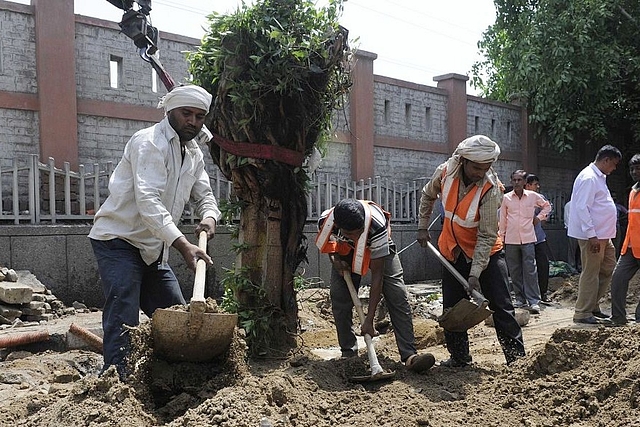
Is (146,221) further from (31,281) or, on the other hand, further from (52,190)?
(52,190)

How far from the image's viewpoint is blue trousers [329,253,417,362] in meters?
4.35

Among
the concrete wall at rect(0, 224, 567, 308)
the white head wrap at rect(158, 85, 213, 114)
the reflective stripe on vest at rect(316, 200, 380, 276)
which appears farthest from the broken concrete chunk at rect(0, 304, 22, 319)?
the white head wrap at rect(158, 85, 213, 114)

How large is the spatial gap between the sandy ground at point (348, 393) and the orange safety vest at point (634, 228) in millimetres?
2765

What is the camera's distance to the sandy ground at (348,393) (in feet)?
9.61

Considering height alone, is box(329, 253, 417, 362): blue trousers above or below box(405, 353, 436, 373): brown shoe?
above

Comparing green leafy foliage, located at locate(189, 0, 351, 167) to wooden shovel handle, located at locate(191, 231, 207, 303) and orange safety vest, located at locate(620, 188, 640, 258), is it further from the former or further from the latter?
orange safety vest, located at locate(620, 188, 640, 258)

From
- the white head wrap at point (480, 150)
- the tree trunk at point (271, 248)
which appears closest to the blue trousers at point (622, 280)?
the white head wrap at point (480, 150)

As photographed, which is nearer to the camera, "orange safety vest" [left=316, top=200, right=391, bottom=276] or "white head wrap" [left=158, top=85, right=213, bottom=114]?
"white head wrap" [left=158, top=85, right=213, bottom=114]

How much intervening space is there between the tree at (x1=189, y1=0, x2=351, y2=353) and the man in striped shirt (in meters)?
0.39

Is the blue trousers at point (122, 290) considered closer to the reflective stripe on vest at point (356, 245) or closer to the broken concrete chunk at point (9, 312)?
the reflective stripe on vest at point (356, 245)

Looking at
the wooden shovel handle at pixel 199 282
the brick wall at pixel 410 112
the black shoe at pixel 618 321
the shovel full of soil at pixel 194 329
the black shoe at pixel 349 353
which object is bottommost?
the black shoe at pixel 618 321

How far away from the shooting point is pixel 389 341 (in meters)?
5.87

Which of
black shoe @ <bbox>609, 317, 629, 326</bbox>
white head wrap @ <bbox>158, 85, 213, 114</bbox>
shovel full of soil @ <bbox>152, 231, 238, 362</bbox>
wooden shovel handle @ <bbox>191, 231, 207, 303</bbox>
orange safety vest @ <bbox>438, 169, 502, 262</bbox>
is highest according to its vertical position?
white head wrap @ <bbox>158, 85, 213, 114</bbox>

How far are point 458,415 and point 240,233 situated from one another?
7.15 feet
